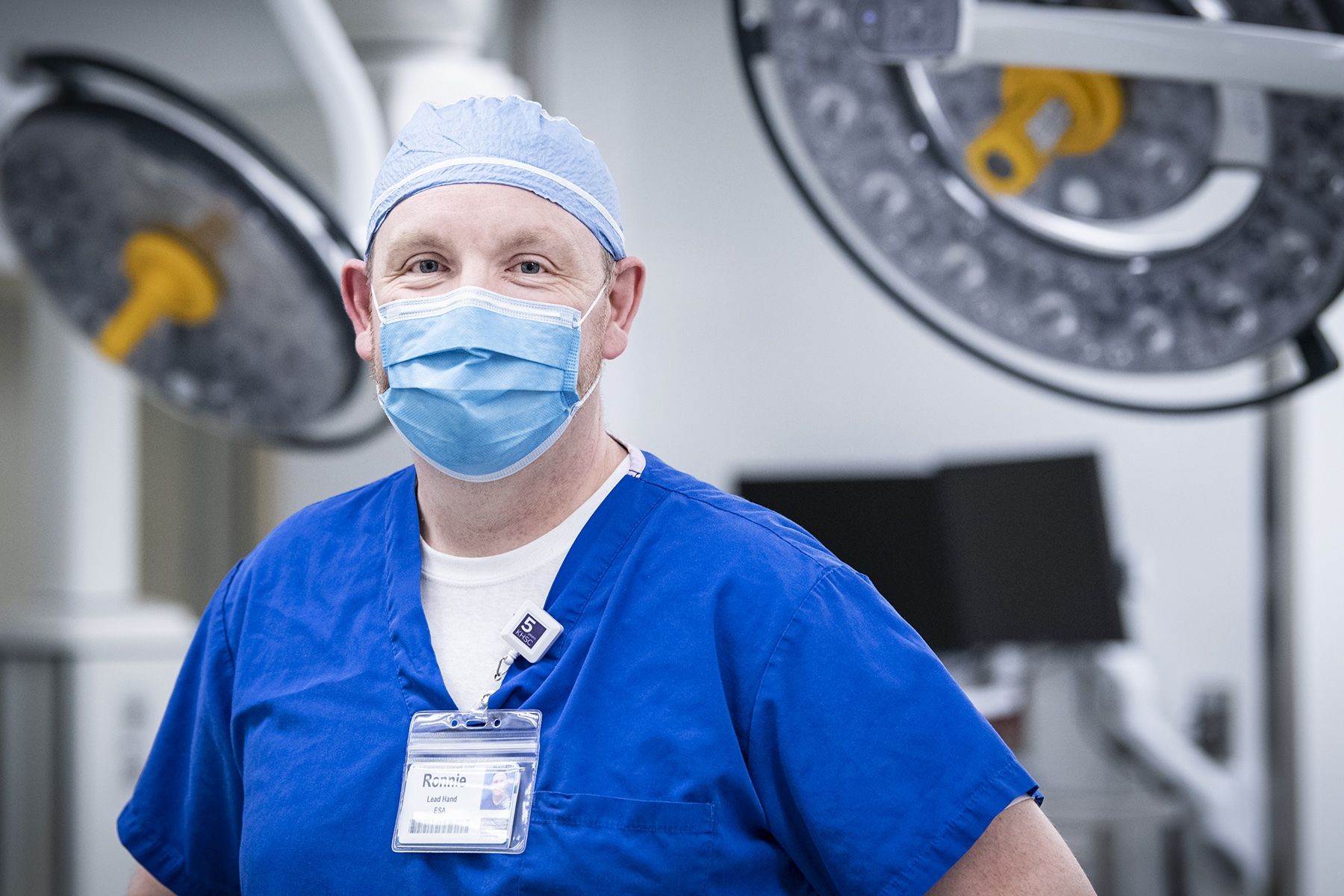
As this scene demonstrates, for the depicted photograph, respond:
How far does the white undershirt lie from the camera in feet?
3.19

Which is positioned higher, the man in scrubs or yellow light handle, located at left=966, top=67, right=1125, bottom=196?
yellow light handle, located at left=966, top=67, right=1125, bottom=196

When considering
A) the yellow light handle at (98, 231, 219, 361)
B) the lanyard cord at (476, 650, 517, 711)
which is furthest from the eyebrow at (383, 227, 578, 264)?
the yellow light handle at (98, 231, 219, 361)

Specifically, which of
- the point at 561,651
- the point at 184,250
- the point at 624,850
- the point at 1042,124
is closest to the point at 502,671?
the point at 561,651

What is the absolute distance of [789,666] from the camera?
0.89 metres

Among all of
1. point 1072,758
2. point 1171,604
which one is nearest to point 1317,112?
point 1171,604

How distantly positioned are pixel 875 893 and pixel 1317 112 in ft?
2.54

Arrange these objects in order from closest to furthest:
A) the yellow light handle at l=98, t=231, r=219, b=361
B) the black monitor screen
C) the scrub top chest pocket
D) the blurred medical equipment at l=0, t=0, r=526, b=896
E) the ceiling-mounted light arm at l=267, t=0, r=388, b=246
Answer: the scrub top chest pocket → the ceiling-mounted light arm at l=267, t=0, r=388, b=246 → the blurred medical equipment at l=0, t=0, r=526, b=896 → the yellow light handle at l=98, t=231, r=219, b=361 → the black monitor screen

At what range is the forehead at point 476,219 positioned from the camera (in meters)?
0.94

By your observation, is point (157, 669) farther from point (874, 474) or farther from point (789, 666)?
point (789, 666)

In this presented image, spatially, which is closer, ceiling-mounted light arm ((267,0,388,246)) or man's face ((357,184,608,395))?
man's face ((357,184,608,395))

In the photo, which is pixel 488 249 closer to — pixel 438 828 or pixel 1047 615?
pixel 438 828

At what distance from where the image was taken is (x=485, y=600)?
100 centimetres

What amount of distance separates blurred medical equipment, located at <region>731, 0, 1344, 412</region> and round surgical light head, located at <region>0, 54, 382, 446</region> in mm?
781

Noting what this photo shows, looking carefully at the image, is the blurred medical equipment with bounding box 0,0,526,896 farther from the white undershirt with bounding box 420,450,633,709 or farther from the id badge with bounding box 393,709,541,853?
the id badge with bounding box 393,709,541,853
